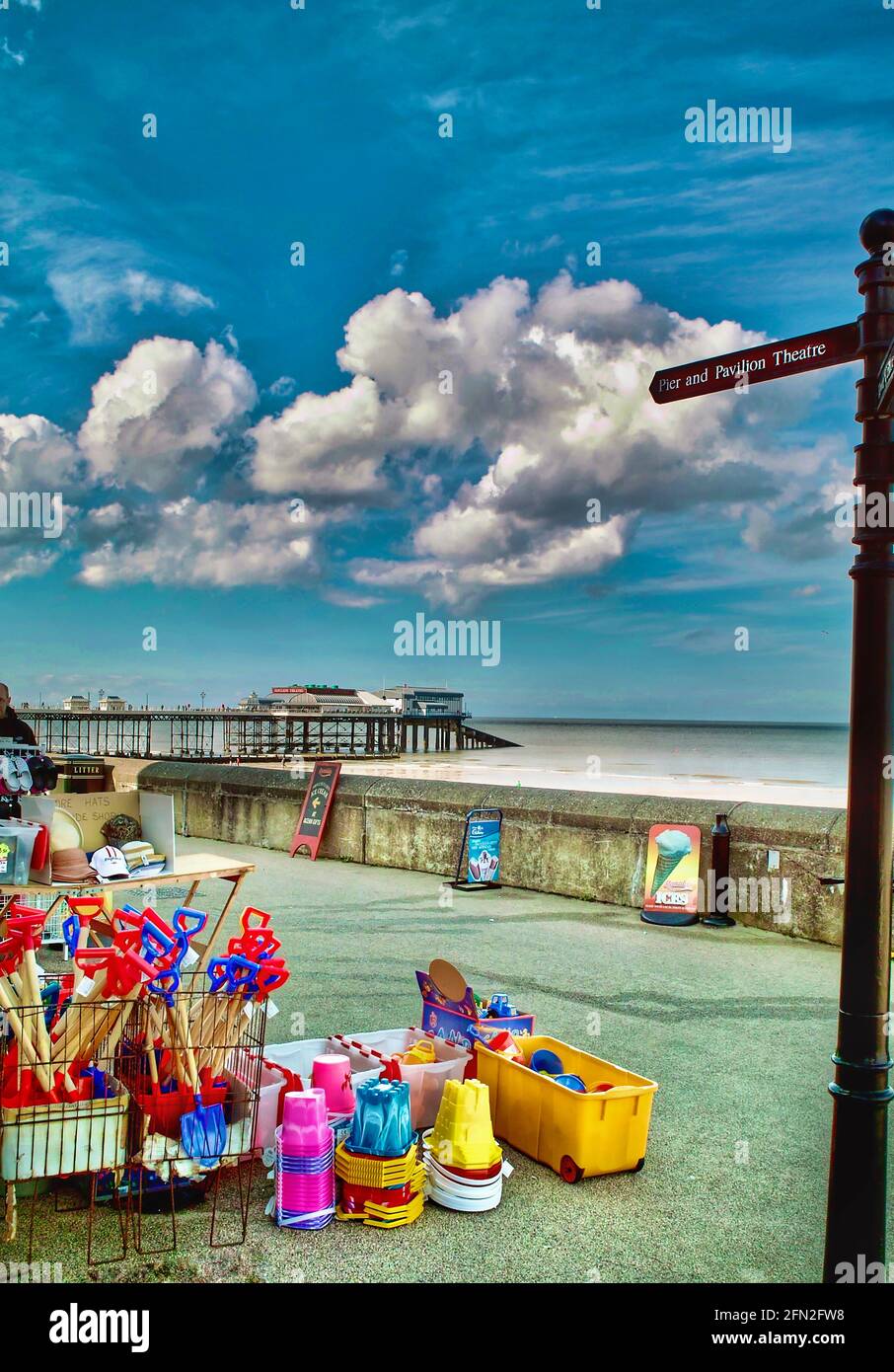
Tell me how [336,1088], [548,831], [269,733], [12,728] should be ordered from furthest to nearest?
[269,733]
[548,831]
[12,728]
[336,1088]

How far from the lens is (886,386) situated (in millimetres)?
2836

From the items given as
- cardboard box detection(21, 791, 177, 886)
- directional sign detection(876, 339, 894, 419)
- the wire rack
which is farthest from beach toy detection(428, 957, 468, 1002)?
directional sign detection(876, 339, 894, 419)

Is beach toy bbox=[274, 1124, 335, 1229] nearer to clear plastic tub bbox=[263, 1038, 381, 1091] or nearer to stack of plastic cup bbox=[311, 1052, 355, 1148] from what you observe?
stack of plastic cup bbox=[311, 1052, 355, 1148]

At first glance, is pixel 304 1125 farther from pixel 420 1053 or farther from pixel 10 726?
pixel 10 726

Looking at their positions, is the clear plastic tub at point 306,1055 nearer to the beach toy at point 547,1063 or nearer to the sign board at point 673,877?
the beach toy at point 547,1063

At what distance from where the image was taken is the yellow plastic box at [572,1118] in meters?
3.93

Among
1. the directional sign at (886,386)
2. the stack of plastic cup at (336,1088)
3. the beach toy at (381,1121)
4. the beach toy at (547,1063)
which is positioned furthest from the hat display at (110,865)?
the directional sign at (886,386)

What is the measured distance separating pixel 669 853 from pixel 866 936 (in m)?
6.37

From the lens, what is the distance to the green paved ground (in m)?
3.34

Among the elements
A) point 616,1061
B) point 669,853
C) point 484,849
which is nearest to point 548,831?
point 484,849

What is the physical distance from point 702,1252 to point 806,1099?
1712 millimetres

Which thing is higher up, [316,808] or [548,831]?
[548,831]

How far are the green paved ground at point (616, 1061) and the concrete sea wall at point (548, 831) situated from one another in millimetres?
327
